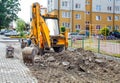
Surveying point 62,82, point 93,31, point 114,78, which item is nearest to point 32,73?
point 62,82

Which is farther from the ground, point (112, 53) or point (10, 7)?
point (10, 7)

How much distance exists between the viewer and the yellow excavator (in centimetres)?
1933

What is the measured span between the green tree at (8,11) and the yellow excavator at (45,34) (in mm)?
21690

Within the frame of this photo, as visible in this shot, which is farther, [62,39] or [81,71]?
[62,39]

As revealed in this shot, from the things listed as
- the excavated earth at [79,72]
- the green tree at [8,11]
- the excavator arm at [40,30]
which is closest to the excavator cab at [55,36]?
the excavator arm at [40,30]

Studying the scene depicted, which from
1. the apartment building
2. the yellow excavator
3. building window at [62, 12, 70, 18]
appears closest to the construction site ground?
the yellow excavator

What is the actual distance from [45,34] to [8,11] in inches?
1014

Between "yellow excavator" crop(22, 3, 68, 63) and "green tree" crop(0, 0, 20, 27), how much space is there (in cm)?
2169

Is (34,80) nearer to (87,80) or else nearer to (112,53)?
(87,80)

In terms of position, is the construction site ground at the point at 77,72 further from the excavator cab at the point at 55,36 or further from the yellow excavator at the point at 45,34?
the excavator cab at the point at 55,36

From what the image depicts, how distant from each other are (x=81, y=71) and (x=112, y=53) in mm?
7958

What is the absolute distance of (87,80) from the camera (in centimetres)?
1086

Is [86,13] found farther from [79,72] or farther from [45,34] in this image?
[79,72]

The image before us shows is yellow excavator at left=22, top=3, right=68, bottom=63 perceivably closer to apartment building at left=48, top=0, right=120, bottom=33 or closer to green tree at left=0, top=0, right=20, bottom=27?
green tree at left=0, top=0, right=20, bottom=27
